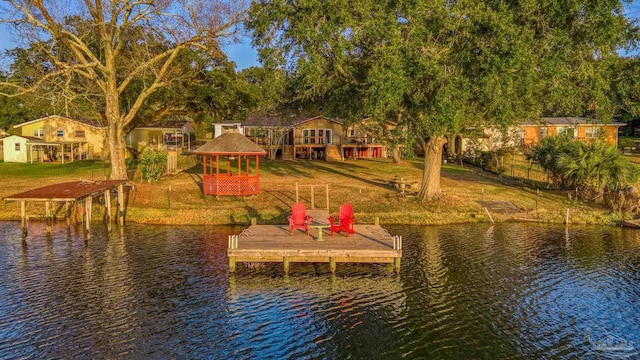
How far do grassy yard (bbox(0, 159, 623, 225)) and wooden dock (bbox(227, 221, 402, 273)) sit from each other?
9.55 meters

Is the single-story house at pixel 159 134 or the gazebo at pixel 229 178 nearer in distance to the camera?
the gazebo at pixel 229 178

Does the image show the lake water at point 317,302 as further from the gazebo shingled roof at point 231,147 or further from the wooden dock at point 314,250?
the gazebo shingled roof at point 231,147

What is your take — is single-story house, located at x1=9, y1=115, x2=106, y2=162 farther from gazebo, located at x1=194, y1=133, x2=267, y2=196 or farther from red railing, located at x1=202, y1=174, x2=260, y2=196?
red railing, located at x1=202, y1=174, x2=260, y2=196

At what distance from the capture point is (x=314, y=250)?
74.2 feet

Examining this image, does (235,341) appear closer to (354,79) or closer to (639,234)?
(354,79)

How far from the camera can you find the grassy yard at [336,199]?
35.2 meters

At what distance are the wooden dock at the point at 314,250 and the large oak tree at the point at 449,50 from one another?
34.3ft

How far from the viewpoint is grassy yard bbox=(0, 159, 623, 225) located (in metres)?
35.2

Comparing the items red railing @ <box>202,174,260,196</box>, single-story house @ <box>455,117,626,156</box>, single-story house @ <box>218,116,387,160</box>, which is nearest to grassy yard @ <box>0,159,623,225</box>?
red railing @ <box>202,174,260,196</box>

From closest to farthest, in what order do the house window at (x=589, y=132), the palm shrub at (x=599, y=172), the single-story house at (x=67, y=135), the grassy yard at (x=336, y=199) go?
the grassy yard at (x=336, y=199) → the palm shrub at (x=599, y=172) → the single-story house at (x=67, y=135) → the house window at (x=589, y=132)

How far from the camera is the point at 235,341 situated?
16.1m

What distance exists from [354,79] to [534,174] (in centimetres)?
2761

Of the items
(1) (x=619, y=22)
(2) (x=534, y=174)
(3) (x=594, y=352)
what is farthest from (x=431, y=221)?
(2) (x=534, y=174)

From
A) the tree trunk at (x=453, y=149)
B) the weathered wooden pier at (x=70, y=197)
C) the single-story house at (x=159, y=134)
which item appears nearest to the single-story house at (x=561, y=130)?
the tree trunk at (x=453, y=149)
